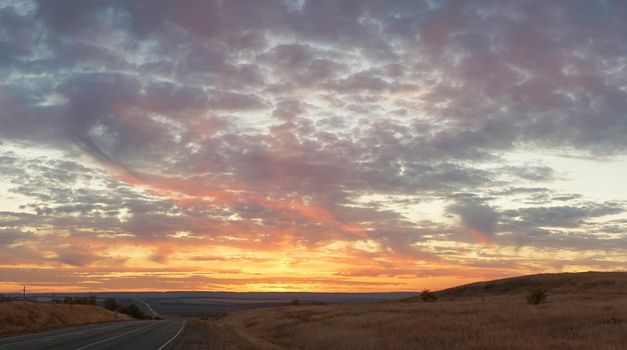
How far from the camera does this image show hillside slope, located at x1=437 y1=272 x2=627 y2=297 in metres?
82.0

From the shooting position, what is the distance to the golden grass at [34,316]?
52256mm

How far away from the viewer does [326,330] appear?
129ft

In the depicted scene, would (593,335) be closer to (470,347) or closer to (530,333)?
(530,333)

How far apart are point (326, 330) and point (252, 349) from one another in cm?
1163

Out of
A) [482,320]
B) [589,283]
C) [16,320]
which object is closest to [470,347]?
[482,320]

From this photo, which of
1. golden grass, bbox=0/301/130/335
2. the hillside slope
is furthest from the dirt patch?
the hillside slope

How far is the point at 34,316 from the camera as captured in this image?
60250 mm

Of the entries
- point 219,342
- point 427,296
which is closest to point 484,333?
point 219,342

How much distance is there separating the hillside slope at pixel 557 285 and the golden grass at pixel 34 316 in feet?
210

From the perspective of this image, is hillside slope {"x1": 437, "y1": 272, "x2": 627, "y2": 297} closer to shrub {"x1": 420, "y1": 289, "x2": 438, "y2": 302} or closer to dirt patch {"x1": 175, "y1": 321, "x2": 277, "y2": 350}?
shrub {"x1": 420, "y1": 289, "x2": 438, "y2": 302}

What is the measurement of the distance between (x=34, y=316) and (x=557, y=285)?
250ft

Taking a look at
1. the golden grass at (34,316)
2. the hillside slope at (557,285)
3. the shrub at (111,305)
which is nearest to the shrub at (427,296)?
the hillside slope at (557,285)

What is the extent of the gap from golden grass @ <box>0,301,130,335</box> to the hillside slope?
63856 mm

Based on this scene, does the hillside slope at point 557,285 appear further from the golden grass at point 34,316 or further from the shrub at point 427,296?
the golden grass at point 34,316
